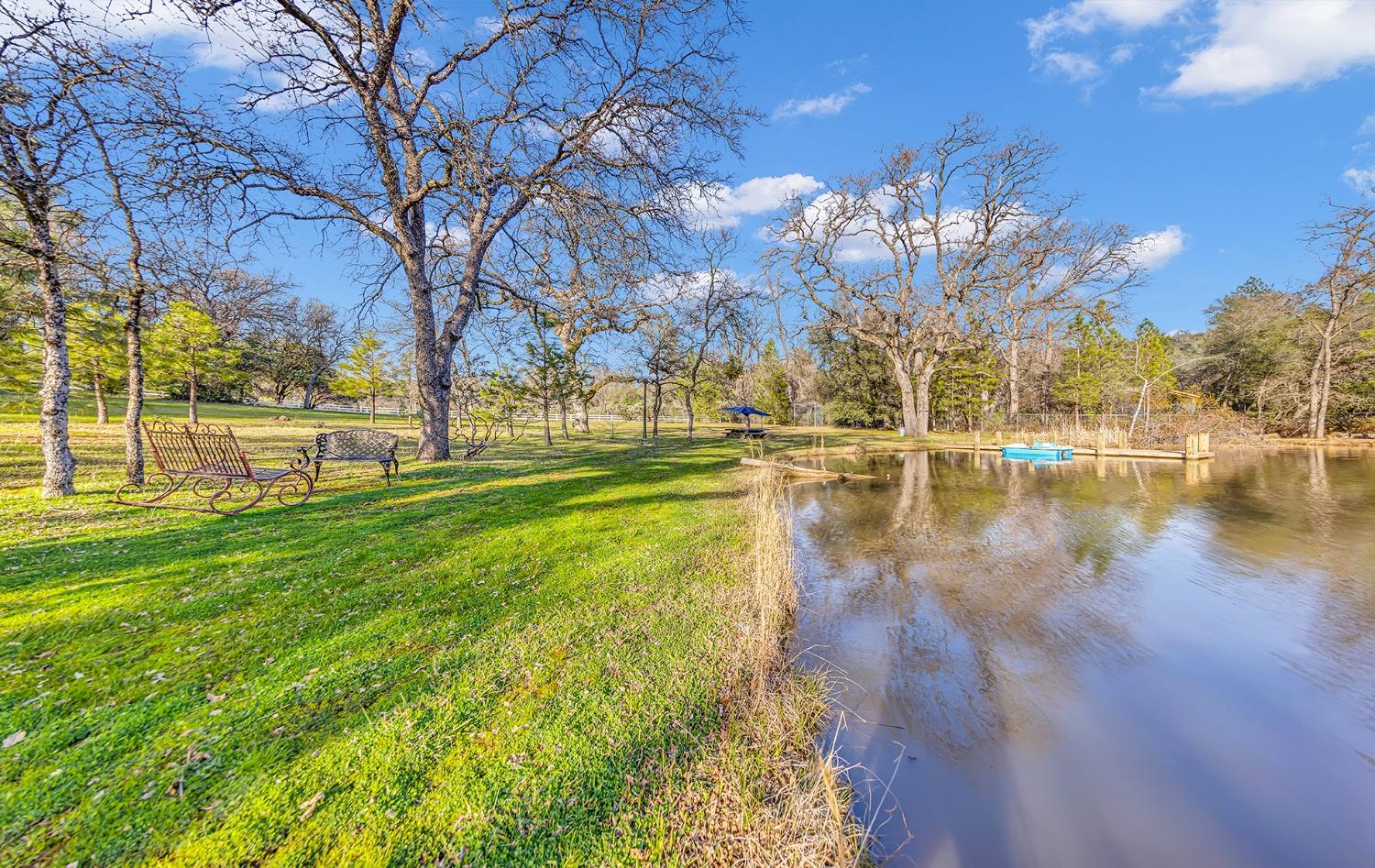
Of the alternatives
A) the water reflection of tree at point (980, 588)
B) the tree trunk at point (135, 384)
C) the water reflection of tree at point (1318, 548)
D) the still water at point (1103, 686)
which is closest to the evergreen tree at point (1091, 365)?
the water reflection of tree at point (1318, 548)

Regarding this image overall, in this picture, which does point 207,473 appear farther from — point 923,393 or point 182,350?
point 923,393

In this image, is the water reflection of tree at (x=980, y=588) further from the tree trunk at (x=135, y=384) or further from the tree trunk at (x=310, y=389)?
the tree trunk at (x=310, y=389)

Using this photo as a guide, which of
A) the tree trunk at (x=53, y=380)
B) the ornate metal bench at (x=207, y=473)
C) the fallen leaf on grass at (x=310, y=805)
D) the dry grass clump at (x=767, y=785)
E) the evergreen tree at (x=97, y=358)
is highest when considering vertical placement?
the evergreen tree at (x=97, y=358)

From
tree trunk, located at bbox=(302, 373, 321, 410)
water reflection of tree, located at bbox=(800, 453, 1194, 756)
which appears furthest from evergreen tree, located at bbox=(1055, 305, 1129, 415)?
tree trunk, located at bbox=(302, 373, 321, 410)

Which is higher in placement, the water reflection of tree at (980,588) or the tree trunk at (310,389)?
the tree trunk at (310,389)

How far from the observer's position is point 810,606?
17.7 ft

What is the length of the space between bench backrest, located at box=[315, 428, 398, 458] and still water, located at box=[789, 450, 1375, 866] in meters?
8.13

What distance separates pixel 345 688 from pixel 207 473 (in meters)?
5.61

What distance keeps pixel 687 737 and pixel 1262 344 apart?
134 feet

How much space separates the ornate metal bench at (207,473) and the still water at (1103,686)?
768cm

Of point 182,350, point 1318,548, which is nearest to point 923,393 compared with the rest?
point 1318,548

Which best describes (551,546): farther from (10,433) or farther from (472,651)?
(10,433)

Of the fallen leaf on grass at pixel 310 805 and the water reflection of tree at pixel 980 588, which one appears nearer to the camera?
the fallen leaf on grass at pixel 310 805

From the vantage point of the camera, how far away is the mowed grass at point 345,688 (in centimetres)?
193
